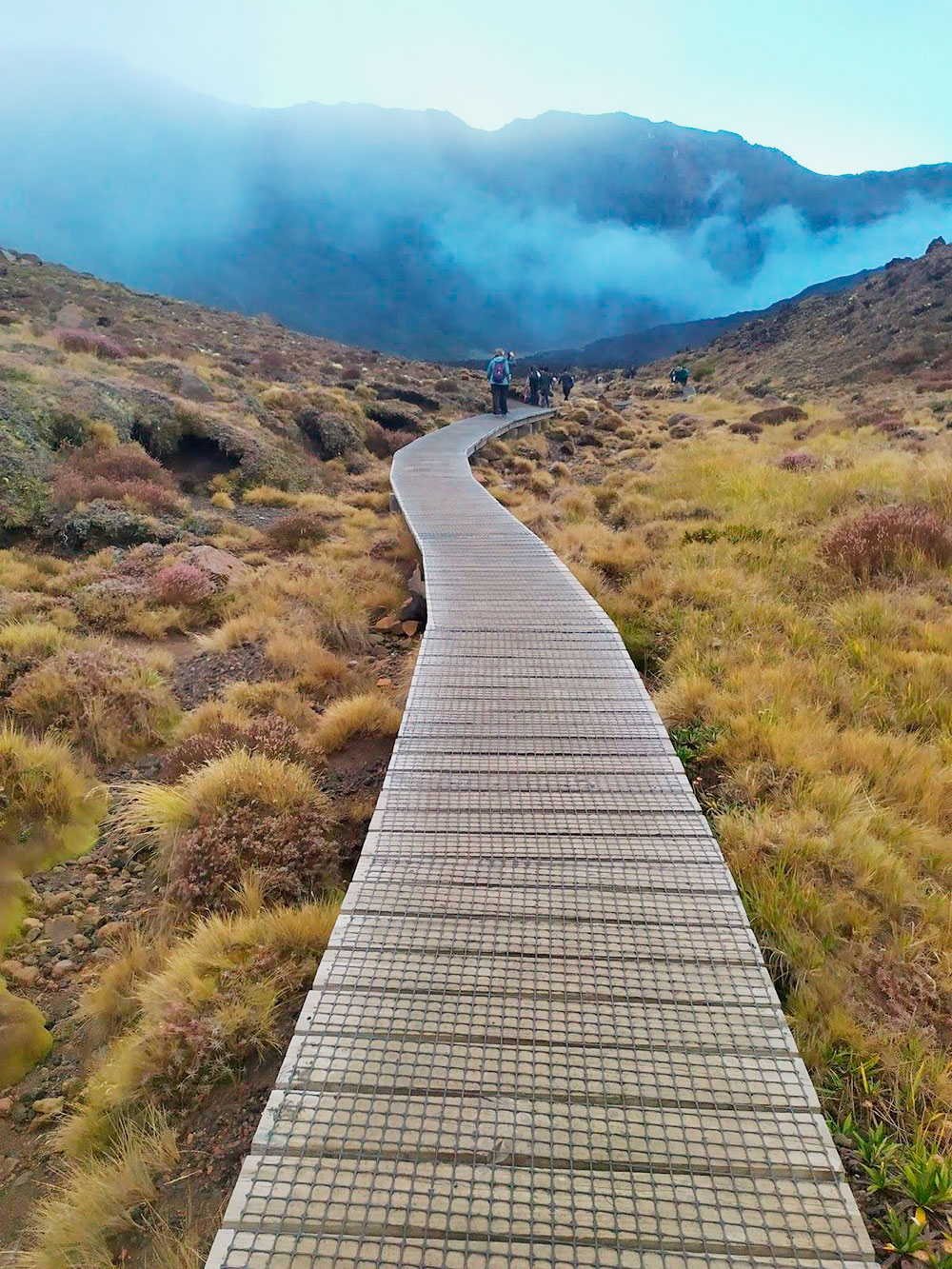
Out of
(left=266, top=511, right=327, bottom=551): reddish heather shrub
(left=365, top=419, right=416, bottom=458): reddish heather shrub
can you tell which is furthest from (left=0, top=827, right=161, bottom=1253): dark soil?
(left=365, top=419, right=416, bottom=458): reddish heather shrub

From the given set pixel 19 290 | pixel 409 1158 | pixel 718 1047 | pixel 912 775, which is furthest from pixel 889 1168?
pixel 19 290

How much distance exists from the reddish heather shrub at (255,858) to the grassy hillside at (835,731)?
2.29 metres

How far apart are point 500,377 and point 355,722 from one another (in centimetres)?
2184

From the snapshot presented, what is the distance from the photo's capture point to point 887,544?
284 inches

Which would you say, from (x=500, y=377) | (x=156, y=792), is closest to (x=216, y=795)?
(x=156, y=792)

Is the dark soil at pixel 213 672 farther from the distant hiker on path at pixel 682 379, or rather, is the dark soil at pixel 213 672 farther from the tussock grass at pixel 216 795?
the distant hiker on path at pixel 682 379

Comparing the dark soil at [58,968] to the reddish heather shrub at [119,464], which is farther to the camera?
the reddish heather shrub at [119,464]

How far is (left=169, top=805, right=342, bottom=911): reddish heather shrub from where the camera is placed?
3.72m

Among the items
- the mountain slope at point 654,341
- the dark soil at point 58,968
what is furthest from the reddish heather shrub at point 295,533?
the mountain slope at point 654,341

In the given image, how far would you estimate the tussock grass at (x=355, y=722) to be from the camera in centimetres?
540

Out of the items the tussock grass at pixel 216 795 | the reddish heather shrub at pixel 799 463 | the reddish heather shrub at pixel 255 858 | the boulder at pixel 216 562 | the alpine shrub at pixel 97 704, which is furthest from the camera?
the reddish heather shrub at pixel 799 463

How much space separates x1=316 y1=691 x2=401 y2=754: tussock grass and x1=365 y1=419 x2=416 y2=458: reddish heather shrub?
17040 millimetres

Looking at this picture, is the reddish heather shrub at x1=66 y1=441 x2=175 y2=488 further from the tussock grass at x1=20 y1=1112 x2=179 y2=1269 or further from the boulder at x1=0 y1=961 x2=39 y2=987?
the tussock grass at x1=20 y1=1112 x2=179 y2=1269

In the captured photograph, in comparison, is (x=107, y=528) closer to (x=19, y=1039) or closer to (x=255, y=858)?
(x=255, y=858)
